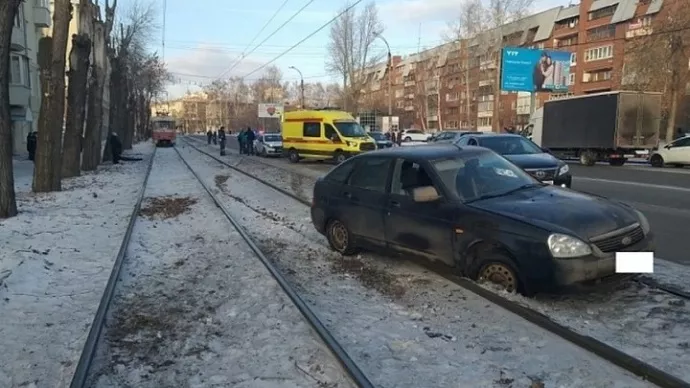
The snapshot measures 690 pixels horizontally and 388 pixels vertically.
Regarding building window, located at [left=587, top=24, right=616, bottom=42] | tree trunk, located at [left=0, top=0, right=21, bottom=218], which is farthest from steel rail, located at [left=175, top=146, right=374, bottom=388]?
building window, located at [left=587, top=24, right=616, bottom=42]

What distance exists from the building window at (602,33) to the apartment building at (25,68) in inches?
2330

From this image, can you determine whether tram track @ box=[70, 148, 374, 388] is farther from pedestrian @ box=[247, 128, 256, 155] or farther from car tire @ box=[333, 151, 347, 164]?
pedestrian @ box=[247, 128, 256, 155]

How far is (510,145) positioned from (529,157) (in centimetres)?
113

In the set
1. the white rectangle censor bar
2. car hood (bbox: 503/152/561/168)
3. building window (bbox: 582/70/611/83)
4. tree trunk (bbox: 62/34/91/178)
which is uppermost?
building window (bbox: 582/70/611/83)

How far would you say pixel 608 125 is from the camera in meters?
25.9

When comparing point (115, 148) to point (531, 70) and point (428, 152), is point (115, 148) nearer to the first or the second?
point (428, 152)

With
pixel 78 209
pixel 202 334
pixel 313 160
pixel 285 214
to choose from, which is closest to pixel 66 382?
pixel 202 334

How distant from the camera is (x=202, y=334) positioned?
4.71 meters

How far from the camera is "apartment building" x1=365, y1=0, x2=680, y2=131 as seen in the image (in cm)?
5757

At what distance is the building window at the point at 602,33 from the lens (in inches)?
2589

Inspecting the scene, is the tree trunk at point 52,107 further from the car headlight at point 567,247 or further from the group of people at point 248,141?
the group of people at point 248,141

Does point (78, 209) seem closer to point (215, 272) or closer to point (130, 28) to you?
point (215, 272)

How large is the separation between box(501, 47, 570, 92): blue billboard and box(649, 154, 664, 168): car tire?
15.0 m

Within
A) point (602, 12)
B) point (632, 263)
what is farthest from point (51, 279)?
point (602, 12)
